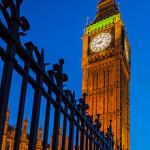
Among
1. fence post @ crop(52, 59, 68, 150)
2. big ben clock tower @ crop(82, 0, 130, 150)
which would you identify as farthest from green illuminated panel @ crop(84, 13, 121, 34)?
fence post @ crop(52, 59, 68, 150)

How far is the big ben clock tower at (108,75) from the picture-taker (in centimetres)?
5378

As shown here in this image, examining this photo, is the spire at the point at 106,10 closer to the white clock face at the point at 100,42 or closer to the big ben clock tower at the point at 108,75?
the big ben clock tower at the point at 108,75

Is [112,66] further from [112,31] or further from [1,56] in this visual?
[1,56]

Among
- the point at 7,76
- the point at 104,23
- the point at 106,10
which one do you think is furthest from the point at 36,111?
the point at 106,10

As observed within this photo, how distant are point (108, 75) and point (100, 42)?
7828mm

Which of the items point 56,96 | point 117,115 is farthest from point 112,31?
point 56,96

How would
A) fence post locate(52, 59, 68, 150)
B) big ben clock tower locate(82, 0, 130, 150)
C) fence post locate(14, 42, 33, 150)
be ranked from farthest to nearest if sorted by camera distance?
big ben clock tower locate(82, 0, 130, 150) < fence post locate(52, 59, 68, 150) < fence post locate(14, 42, 33, 150)

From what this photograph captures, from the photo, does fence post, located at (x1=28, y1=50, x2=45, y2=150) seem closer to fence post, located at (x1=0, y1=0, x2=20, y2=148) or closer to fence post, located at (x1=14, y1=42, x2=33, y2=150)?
fence post, located at (x1=14, y1=42, x2=33, y2=150)

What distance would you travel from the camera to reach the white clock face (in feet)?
198

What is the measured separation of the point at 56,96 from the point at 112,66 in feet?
171

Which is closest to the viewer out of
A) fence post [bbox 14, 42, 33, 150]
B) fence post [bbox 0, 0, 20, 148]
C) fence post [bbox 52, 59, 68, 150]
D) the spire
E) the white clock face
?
fence post [bbox 0, 0, 20, 148]

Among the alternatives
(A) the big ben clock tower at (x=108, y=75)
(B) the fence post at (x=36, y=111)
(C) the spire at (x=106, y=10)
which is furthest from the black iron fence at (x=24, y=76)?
(C) the spire at (x=106, y=10)

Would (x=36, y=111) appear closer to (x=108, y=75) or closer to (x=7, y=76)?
(x=7, y=76)

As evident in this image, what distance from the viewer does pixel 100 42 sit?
2406 inches
